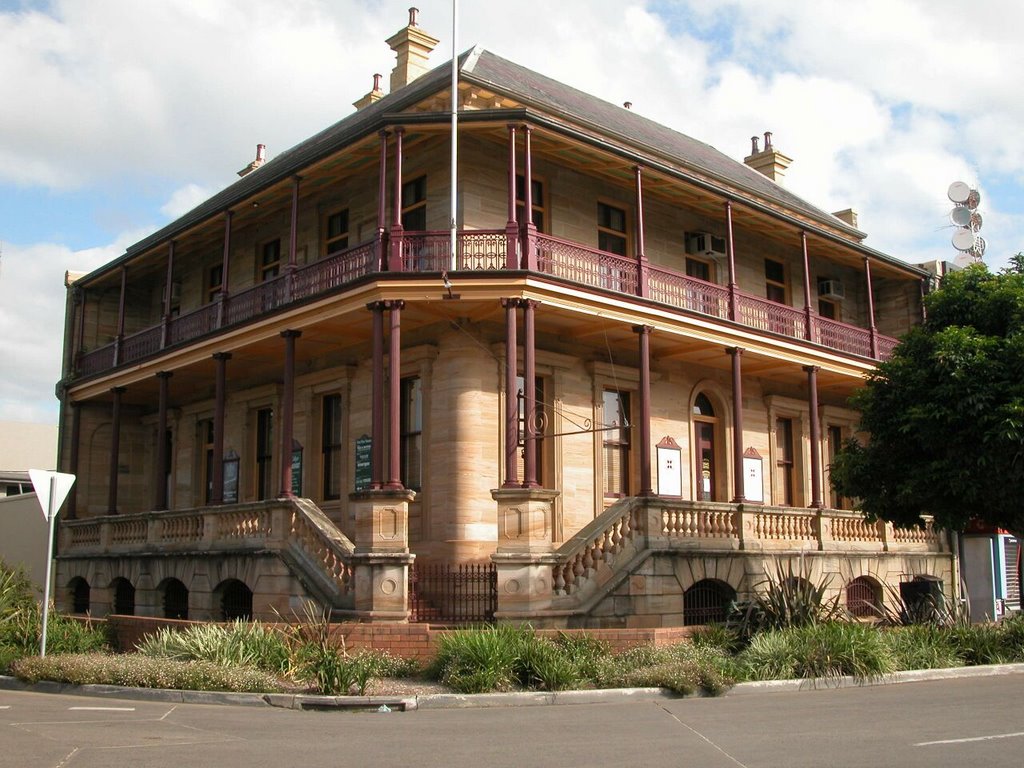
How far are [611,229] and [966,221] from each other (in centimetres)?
1418

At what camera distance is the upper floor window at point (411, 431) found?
64.2 feet

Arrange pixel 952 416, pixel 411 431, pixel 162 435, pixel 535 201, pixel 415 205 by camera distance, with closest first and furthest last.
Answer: pixel 952 416 → pixel 411 431 → pixel 415 205 → pixel 535 201 → pixel 162 435

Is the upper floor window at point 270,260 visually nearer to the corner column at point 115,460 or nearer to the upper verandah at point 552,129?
the upper verandah at point 552,129

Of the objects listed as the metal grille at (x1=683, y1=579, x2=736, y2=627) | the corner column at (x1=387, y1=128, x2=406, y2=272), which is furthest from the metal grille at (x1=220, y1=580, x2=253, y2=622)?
the metal grille at (x1=683, y1=579, x2=736, y2=627)

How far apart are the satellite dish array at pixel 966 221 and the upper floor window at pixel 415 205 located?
17.4 metres

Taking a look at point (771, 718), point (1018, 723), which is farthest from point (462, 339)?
point (1018, 723)

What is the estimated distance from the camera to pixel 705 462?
76.3ft

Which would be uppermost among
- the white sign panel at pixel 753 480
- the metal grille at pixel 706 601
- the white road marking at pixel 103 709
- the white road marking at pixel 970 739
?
the white sign panel at pixel 753 480

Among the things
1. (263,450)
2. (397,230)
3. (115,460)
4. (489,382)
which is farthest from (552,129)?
(115,460)

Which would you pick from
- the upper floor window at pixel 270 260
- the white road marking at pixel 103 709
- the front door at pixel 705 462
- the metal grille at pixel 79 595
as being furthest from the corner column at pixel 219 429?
the front door at pixel 705 462

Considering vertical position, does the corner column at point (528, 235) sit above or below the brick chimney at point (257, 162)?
below

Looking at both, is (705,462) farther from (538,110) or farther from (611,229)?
(538,110)

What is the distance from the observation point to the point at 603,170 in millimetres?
20328

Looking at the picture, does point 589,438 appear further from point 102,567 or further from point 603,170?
point 102,567
